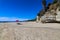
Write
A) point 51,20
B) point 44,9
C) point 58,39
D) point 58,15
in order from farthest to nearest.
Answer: point 44,9
point 58,15
point 51,20
point 58,39

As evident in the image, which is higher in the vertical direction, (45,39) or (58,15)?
(58,15)

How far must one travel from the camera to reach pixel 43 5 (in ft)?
133

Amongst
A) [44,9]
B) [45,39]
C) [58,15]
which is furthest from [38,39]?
[44,9]

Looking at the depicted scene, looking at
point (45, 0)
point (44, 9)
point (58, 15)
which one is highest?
point (45, 0)

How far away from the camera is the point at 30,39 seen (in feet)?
22.0

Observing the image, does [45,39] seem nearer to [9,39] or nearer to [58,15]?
[9,39]

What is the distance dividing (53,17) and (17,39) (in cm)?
1769

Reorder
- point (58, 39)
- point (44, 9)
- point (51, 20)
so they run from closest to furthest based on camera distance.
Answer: point (58, 39) < point (51, 20) < point (44, 9)

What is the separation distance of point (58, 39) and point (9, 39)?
9.35 feet

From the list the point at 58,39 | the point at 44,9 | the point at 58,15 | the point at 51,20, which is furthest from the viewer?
the point at 44,9

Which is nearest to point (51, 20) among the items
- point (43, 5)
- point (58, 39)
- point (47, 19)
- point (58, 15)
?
point (47, 19)

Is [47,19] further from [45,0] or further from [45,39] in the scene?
[45,0]

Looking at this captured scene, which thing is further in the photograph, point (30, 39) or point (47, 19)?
point (47, 19)

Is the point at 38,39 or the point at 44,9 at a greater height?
the point at 44,9
